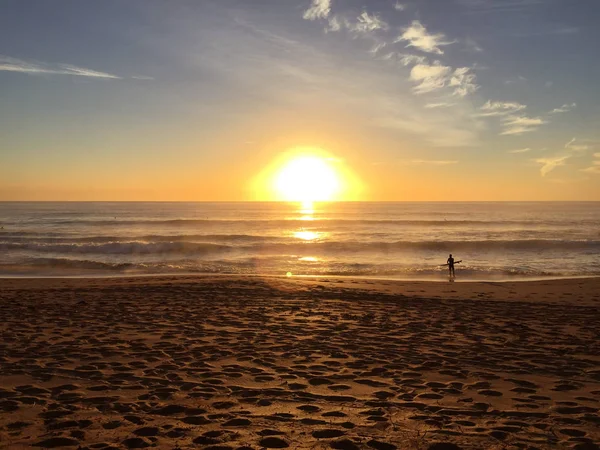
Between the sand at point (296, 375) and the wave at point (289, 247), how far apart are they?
23.4 meters

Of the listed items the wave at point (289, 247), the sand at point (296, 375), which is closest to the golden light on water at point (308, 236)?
the wave at point (289, 247)

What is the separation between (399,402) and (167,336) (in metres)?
5.26

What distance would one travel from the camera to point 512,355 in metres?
7.97

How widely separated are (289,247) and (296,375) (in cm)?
3293

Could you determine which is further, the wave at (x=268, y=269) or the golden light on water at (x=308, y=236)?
the golden light on water at (x=308, y=236)

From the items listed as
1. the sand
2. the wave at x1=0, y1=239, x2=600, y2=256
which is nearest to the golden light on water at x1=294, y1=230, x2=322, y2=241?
the wave at x1=0, y1=239, x2=600, y2=256

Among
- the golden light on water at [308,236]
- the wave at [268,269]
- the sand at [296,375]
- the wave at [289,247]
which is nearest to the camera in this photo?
the sand at [296,375]

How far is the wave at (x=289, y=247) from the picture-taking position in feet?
117

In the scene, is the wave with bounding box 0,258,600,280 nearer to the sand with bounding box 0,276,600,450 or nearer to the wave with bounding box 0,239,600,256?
the wave with bounding box 0,239,600,256

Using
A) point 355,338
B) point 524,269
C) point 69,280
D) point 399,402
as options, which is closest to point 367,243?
point 524,269

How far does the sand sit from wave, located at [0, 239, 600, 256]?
23.4 m

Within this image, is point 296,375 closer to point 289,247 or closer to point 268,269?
point 268,269

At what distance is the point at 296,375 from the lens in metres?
6.77

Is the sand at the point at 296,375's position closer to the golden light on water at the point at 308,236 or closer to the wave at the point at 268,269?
the wave at the point at 268,269
